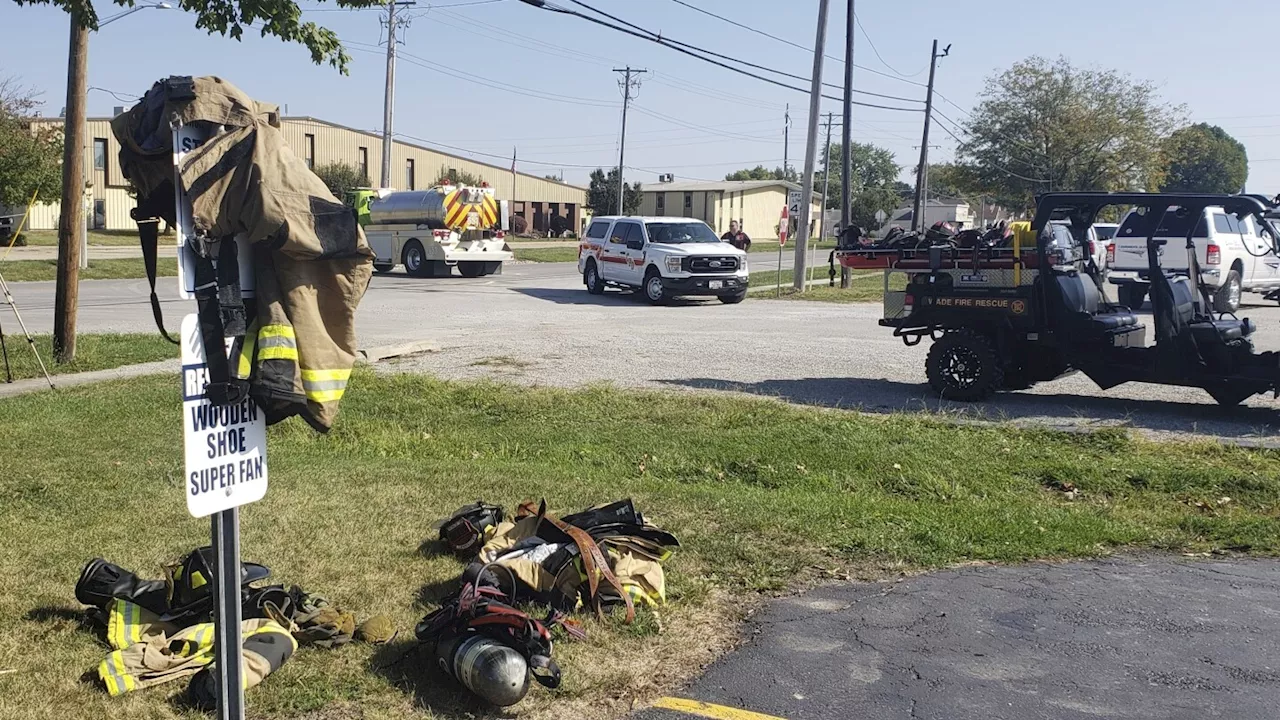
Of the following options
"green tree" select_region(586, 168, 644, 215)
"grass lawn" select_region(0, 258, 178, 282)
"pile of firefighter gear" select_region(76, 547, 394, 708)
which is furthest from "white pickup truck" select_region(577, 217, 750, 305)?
"green tree" select_region(586, 168, 644, 215)

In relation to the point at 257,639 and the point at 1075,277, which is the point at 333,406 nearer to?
the point at 257,639

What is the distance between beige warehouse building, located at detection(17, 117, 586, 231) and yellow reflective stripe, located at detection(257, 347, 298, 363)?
43.0 m

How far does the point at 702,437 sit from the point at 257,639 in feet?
17.4

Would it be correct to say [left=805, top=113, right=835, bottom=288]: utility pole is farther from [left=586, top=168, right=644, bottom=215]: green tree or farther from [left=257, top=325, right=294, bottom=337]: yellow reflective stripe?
[left=257, top=325, right=294, bottom=337]: yellow reflective stripe

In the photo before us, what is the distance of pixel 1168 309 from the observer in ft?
34.6

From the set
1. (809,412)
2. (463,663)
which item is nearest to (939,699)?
(463,663)

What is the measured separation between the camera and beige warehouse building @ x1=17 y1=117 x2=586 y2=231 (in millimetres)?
Result: 58250

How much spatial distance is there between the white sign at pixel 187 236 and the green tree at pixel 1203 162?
167 feet

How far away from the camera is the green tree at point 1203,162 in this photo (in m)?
56.6

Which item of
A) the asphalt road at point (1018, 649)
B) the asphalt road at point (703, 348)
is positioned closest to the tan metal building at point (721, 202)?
the asphalt road at point (703, 348)

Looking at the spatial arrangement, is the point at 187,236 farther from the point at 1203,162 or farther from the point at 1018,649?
the point at 1203,162

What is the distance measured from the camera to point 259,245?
3.49 m

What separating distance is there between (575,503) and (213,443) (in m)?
3.99


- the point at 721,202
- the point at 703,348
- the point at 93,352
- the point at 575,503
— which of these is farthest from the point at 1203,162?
the point at 575,503
